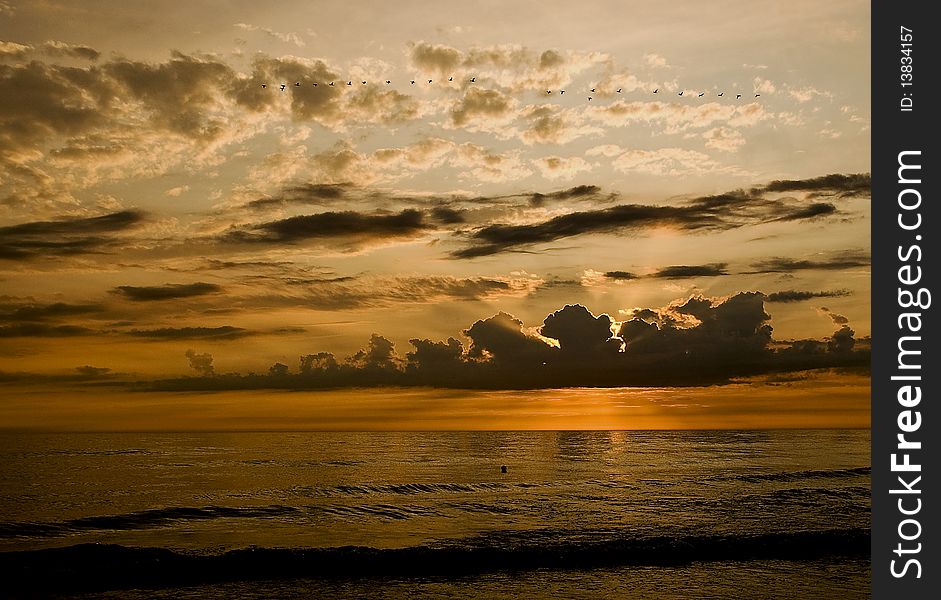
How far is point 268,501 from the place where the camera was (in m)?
54.7

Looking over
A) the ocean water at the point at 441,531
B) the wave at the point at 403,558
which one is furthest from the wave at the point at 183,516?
the wave at the point at 403,558

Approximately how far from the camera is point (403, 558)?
34.5 meters

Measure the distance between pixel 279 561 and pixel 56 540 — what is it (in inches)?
627

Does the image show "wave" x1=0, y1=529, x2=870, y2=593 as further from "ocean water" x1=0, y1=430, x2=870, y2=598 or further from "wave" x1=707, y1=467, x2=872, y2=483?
"wave" x1=707, y1=467, x2=872, y2=483

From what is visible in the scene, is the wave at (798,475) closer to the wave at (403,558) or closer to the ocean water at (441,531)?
the ocean water at (441,531)

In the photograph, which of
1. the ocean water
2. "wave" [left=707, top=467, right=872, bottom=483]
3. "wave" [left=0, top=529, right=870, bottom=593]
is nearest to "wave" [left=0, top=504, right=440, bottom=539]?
the ocean water

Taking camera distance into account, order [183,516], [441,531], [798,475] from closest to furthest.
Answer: [441,531], [183,516], [798,475]

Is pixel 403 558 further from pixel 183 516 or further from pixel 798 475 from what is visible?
pixel 798 475

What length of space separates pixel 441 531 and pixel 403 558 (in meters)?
7.57

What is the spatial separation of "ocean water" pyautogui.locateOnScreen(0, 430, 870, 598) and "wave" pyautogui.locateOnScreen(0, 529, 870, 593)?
0.12 metres

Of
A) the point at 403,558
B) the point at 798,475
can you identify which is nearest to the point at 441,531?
the point at 403,558

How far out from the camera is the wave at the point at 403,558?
31.3m
